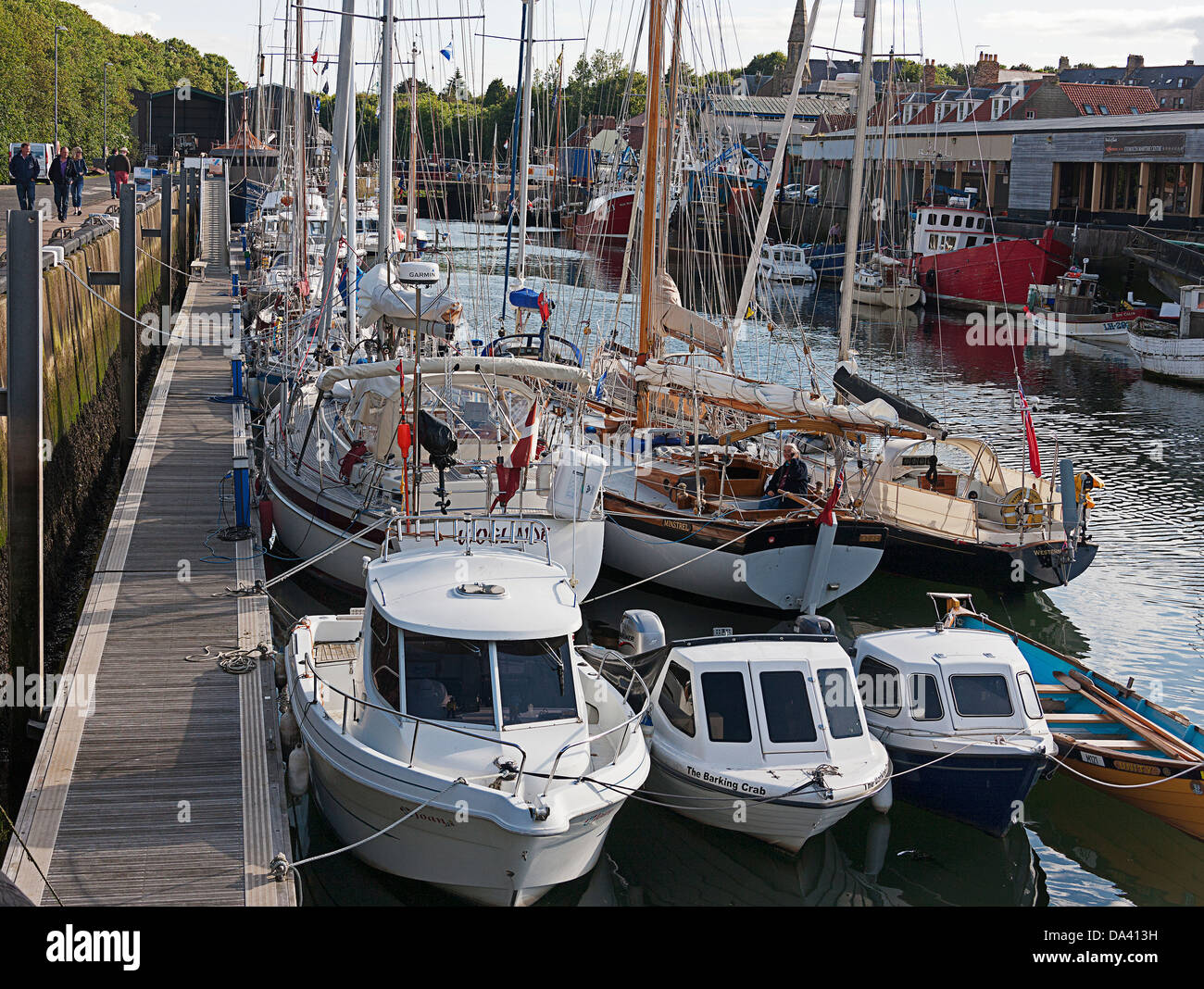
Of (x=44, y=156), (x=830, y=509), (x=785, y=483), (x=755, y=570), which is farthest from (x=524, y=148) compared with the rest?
(x=44, y=156)

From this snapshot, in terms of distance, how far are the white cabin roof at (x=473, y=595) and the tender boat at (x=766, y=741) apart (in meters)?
1.66

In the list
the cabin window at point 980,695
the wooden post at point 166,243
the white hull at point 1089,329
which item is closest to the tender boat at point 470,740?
the cabin window at point 980,695

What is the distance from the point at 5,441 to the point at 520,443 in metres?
6.19

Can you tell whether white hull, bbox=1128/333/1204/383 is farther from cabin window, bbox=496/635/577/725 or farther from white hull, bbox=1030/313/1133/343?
cabin window, bbox=496/635/577/725

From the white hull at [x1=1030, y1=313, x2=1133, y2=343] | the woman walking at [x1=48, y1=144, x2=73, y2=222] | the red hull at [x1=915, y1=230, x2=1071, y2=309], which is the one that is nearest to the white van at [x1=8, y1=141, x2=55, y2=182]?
the woman walking at [x1=48, y1=144, x2=73, y2=222]

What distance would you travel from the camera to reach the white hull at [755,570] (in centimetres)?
1794

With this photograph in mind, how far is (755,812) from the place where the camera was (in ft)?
38.2

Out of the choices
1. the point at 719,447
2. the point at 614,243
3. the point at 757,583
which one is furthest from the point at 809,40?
the point at 614,243

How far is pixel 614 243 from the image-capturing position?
279 feet

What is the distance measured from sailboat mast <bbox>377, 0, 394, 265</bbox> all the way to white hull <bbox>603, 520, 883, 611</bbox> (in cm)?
693

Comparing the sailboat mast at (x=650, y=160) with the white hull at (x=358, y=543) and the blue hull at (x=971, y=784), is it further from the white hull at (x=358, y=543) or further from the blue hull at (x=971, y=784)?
the blue hull at (x=971, y=784)

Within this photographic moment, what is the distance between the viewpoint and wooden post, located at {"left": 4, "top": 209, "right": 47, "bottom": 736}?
1286 centimetres
